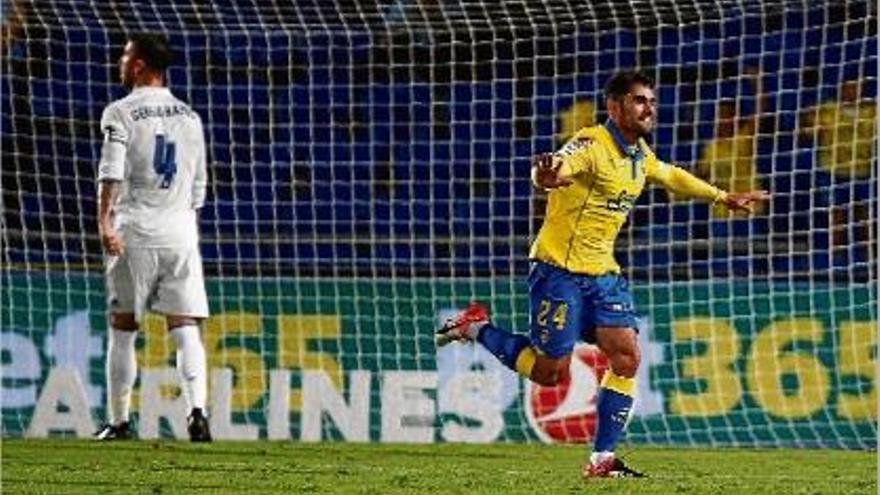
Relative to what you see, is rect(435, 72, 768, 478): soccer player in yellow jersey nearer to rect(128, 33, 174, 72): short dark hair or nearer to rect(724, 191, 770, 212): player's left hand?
rect(724, 191, 770, 212): player's left hand

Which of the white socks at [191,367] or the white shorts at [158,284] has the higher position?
the white shorts at [158,284]

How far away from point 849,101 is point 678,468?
520 centimetres

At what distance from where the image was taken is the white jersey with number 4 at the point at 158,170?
9227mm

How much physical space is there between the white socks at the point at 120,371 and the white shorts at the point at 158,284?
0.36ft

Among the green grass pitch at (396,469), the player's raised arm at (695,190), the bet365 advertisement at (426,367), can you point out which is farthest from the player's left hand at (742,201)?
the bet365 advertisement at (426,367)

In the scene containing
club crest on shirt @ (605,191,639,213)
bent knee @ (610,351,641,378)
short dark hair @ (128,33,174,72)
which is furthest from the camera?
short dark hair @ (128,33,174,72)

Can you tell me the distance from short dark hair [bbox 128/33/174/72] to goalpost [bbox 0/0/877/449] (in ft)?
8.39

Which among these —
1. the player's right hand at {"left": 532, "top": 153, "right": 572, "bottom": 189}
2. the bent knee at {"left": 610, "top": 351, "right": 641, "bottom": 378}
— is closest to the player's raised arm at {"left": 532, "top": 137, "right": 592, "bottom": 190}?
the player's right hand at {"left": 532, "top": 153, "right": 572, "bottom": 189}

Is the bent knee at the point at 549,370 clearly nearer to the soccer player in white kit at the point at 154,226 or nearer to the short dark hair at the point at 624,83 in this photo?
the short dark hair at the point at 624,83

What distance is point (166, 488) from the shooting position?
22.2 feet

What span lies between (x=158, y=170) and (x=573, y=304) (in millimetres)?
2499

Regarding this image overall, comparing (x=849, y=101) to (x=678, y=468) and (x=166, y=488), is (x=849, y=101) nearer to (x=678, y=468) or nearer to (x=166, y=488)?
(x=678, y=468)

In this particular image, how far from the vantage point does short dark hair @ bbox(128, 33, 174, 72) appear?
9.11 m

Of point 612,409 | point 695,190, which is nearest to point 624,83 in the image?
point 695,190
